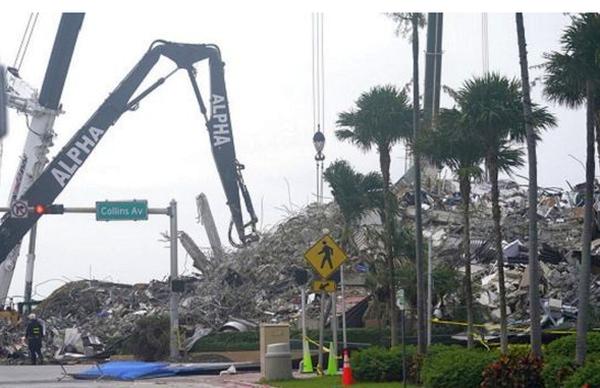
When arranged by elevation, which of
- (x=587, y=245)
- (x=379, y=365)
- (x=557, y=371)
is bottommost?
(x=379, y=365)

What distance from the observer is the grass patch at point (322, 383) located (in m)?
22.3

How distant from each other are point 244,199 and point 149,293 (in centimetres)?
639

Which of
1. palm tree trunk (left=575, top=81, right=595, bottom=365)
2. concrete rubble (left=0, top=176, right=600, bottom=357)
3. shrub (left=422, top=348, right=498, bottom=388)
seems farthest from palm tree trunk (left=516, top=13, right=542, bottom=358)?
concrete rubble (left=0, top=176, right=600, bottom=357)

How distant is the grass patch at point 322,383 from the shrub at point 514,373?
3730 mm

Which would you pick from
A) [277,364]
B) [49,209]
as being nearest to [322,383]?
[277,364]

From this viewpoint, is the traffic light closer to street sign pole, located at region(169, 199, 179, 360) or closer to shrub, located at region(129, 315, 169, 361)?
street sign pole, located at region(169, 199, 179, 360)

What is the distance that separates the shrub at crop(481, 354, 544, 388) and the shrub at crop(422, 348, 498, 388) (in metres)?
0.54

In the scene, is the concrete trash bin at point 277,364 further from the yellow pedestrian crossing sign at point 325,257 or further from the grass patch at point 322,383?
the yellow pedestrian crossing sign at point 325,257

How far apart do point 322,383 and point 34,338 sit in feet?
58.1

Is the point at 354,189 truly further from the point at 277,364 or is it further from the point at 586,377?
the point at 586,377

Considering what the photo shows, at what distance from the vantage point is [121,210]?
36562 mm

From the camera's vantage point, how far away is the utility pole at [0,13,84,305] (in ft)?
136

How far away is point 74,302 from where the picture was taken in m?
48.5

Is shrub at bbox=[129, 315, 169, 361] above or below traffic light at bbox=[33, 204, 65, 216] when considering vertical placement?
below
